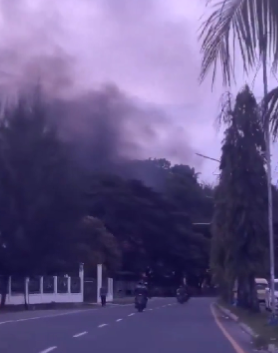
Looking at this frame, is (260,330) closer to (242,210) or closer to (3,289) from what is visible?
(242,210)

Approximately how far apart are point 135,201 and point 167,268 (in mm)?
12944

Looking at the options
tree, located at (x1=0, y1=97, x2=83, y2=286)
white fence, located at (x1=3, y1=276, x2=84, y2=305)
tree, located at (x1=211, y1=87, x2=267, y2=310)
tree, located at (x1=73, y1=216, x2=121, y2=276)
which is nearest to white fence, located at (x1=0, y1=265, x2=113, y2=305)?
white fence, located at (x1=3, y1=276, x2=84, y2=305)

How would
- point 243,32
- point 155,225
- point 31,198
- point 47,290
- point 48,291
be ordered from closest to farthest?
point 243,32, point 31,198, point 47,290, point 48,291, point 155,225

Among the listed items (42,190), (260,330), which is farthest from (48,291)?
(260,330)

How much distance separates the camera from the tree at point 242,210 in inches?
1431

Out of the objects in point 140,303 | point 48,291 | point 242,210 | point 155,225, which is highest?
point 155,225

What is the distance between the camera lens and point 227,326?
95.8ft

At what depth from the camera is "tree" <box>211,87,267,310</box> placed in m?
36.3

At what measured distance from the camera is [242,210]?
36.9 metres

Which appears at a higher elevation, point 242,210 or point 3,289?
point 242,210

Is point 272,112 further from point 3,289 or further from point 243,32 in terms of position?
point 3,289

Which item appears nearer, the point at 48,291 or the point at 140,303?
the point at 140,303

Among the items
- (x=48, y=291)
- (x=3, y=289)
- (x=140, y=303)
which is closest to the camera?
(x=140, y=303)

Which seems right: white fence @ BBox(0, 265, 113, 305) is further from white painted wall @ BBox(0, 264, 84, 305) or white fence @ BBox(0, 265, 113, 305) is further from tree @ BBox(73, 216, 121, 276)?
tree @ BBox(73, 216, 121, 276)
